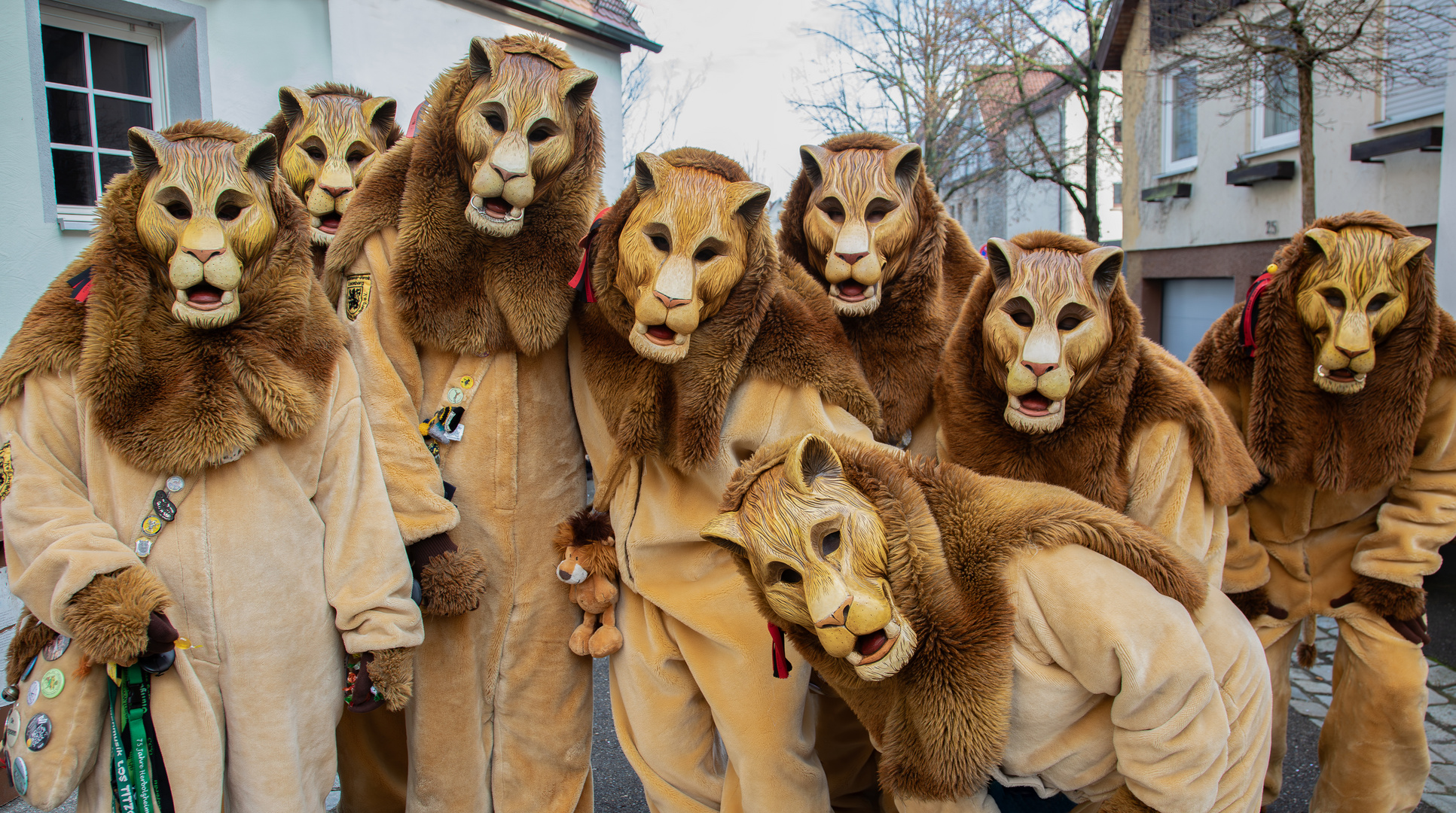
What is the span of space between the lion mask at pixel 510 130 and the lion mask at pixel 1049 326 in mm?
1189

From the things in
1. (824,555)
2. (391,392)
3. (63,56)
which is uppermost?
(63,56)

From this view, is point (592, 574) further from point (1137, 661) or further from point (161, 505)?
point (1137, 661)

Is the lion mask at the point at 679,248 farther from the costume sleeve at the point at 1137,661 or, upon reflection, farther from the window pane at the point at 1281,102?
the window pane at the point at 1281,102

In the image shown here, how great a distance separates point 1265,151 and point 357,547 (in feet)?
36.5

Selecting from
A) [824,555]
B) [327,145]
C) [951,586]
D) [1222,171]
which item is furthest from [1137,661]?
[1222,171]

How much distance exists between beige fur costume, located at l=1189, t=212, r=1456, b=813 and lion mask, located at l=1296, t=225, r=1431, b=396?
1cm

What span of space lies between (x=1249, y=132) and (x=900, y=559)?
11.3m

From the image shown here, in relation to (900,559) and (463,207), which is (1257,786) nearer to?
(900,559)

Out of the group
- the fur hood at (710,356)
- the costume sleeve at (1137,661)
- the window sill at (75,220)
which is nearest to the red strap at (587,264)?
the fur hood at (710,356)

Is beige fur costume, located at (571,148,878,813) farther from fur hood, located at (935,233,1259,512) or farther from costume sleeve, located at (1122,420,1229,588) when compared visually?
costume sleeve, located at (1122,420,1229,588)

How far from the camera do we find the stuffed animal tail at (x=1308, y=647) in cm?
360

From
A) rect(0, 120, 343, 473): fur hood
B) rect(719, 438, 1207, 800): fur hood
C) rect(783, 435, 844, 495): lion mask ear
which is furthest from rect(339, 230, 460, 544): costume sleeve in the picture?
rect(783, 435, 844, 495): lion mask ear

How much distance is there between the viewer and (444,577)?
2.57 meters

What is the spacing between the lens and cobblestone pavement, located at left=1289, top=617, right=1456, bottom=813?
Answer: 365cm
